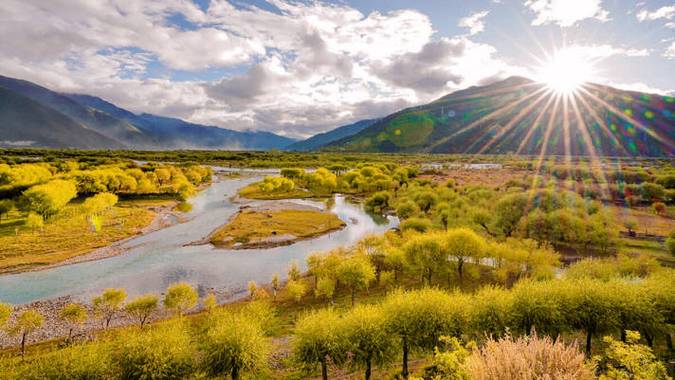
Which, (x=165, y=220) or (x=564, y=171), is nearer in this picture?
(x=165, y=220)

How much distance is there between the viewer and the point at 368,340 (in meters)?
33.3

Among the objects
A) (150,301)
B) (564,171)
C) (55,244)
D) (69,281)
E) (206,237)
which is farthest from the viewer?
(564,171)

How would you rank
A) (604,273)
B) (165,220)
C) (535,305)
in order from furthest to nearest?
(165,220) → (604,273) → (535,305)

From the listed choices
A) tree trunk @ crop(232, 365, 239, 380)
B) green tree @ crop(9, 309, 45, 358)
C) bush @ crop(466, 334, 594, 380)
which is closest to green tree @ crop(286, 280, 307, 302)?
tree trunk @ crop(232, 365, 239, 380)

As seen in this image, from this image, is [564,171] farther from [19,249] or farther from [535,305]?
[19,249]

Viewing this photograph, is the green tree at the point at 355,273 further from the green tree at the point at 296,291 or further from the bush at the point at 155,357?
the bush at the point at 155,357

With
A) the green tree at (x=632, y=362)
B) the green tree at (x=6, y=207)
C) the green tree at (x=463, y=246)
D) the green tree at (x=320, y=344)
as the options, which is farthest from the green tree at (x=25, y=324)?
the green tree at (x=6, y=207)

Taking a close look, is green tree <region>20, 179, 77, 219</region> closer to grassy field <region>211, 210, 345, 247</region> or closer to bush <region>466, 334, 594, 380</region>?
grassy field <region>211, 210, 345, 247</region>

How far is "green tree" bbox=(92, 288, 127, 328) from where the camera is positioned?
4656 cm

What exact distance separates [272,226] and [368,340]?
229 feet

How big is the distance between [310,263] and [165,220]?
69365mm

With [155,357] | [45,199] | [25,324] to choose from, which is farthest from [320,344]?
[45,199]

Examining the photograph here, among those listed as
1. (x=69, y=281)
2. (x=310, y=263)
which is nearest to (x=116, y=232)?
(x=69, y=281)

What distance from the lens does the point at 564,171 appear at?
184 metres
